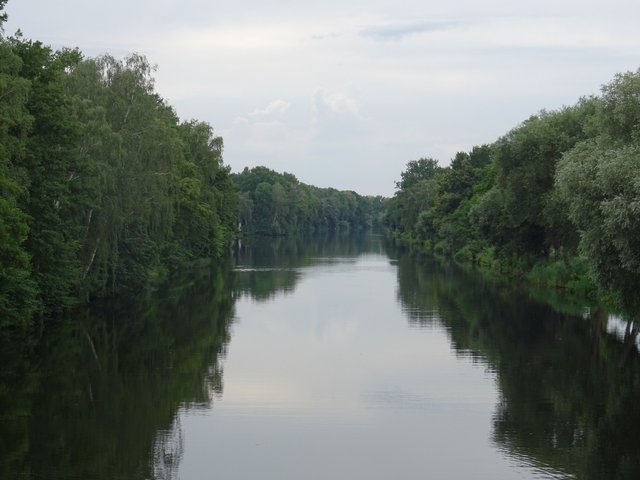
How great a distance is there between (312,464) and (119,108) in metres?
29.8

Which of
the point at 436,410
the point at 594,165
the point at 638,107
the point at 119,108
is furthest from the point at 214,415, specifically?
the point at 119,108

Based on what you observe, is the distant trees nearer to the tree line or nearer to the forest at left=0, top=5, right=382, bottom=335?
the tree line

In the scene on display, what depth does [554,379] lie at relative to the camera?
2667 cm

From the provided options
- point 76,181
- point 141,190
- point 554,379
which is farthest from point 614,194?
point 141,190

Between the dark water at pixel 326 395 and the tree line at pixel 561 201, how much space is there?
3710 millimetres

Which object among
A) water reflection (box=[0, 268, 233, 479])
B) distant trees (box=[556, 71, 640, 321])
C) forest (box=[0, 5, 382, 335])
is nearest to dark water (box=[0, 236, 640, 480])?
water reflection (box=[0, 268, 233, 479])

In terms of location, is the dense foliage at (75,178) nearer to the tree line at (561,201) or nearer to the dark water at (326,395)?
the dark water at (326,395)

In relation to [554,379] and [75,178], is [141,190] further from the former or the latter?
[554,379]

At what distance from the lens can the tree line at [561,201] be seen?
25000 mm

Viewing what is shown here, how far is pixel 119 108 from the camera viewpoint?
44.2 meters

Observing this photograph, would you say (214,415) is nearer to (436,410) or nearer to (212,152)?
(436,410)

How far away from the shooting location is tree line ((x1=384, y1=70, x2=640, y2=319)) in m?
25.0

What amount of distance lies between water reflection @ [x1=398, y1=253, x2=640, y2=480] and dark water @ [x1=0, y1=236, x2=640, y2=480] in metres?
0.08

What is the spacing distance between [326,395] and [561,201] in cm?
2230
